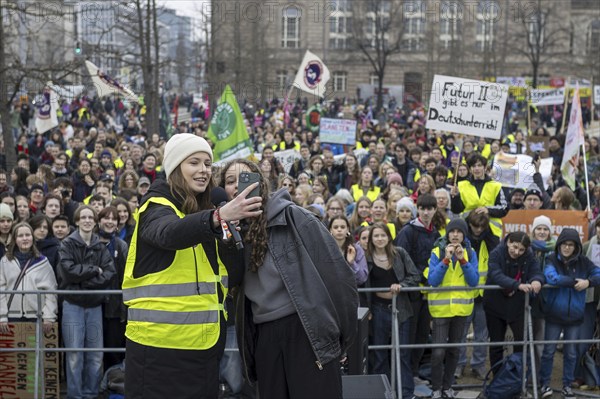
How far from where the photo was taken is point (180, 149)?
3.89m

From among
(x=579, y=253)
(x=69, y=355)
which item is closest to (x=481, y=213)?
(x=579, y=253)

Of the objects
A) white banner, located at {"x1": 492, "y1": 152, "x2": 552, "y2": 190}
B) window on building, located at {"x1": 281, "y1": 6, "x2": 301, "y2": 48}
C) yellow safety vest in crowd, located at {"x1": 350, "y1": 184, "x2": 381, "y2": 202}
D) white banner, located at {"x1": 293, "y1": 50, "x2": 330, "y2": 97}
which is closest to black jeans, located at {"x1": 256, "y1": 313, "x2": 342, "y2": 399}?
white banner, located at {"x1": 492, "y1": 152, "x2": 552, "y2": 190}

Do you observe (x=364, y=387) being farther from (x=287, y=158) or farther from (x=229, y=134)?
(x=287, y=158)

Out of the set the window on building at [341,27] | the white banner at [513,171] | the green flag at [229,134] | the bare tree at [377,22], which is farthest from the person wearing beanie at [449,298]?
the window on building at [341,27]

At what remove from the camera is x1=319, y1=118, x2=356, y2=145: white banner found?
18312mm

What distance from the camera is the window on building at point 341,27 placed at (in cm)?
4438

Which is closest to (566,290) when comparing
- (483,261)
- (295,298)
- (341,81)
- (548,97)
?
(483,261)

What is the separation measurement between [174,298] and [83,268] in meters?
3.66

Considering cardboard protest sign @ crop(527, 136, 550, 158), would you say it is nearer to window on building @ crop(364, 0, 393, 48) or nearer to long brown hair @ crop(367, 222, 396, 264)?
long brown hair @ crop(367, 222, 396, 264)

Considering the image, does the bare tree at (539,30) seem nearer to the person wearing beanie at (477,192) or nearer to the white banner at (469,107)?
the white banner at (469,107)

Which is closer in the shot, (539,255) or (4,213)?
(539,255)

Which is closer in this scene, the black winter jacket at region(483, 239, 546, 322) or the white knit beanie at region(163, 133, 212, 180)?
the white knit beanie at region(163, 133, 212, 180)

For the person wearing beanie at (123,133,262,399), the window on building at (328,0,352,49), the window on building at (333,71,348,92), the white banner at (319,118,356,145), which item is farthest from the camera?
the window on building at (333,71,348,92)

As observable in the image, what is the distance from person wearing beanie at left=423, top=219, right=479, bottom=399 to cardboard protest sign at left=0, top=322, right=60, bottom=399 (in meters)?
3.30
